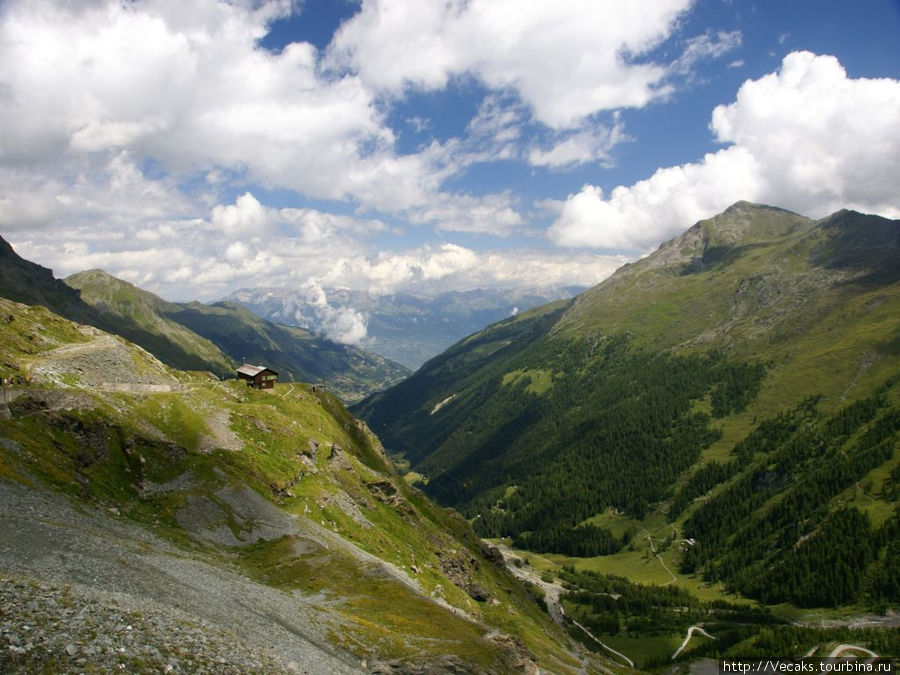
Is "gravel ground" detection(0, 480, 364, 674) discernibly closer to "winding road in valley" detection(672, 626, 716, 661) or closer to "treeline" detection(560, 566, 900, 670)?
"treeline" detection(560, 566, 900, 670)

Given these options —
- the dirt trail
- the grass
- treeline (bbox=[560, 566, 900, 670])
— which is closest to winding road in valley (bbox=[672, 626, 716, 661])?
treeline (bbox=[560, 566, 900, 670])

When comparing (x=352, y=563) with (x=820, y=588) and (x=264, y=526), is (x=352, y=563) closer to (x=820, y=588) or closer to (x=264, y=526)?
(x=264, y=526)

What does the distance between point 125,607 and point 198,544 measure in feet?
104

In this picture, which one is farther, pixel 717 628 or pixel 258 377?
pixel 717 628

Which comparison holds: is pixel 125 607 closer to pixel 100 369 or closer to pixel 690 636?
pixel 100 369

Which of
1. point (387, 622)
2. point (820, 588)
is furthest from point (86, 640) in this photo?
point (820, 588)

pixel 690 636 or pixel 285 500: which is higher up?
pixel 285 500

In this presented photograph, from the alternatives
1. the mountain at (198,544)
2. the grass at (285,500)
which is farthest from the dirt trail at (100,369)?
the grass at (285,500)

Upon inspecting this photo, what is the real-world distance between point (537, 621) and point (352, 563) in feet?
269

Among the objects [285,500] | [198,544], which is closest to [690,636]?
[285,500]

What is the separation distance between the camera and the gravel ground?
73.9ft

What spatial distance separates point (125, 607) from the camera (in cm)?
2891

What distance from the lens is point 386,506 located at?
10894 centimetres

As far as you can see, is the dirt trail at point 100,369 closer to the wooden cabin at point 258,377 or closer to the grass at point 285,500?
the grass at point 285,500
